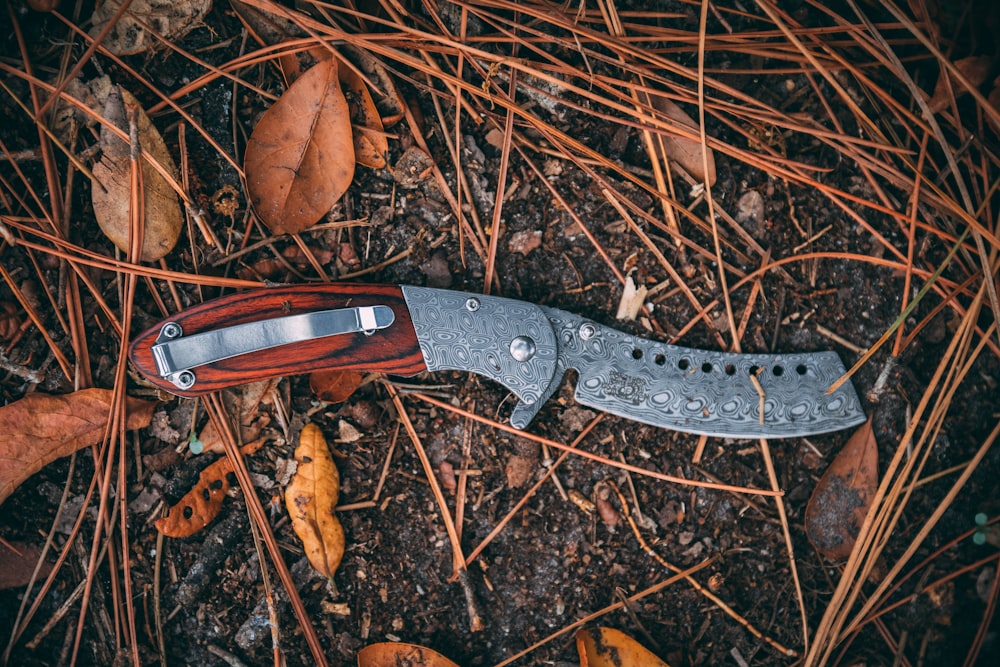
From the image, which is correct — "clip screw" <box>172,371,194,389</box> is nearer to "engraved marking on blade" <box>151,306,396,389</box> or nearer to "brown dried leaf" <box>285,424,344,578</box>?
"engraved marking on blade" <box>151,306,396,389</box>

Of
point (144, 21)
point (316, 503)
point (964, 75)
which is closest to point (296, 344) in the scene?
point (316, 503)

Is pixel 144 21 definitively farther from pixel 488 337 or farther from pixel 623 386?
pixel 623 386

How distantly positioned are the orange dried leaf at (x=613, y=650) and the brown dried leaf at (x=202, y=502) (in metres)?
1.74

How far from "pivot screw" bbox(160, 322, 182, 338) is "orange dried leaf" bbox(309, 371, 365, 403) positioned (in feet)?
1.83

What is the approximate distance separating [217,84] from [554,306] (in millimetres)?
1832

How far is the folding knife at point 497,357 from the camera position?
2.32m

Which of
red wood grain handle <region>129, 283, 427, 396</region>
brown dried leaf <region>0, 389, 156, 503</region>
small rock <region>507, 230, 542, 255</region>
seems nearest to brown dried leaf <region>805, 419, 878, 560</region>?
small rock <region>507, 230, 542, 255</region>

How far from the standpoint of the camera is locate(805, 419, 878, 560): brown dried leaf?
8.98ft

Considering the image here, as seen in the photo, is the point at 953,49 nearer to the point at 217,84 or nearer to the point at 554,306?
the point at 554,306

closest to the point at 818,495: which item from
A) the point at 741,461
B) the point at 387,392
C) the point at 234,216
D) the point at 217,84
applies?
the point at 741,461

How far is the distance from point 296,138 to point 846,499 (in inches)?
118

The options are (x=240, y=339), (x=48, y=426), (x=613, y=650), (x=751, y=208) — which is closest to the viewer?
(x=240, y=339)

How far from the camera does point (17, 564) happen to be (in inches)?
104

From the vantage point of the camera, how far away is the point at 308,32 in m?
2.55
